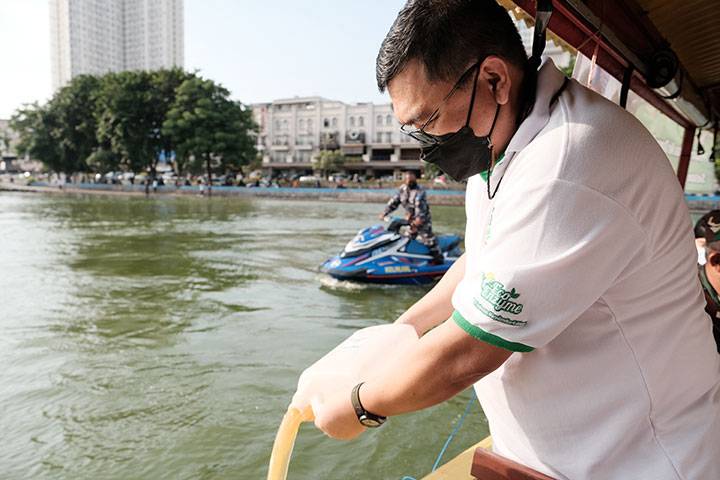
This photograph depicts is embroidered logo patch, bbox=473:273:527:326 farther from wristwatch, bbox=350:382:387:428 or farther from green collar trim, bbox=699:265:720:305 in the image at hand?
green collar trim, bbox=699:265:720:305

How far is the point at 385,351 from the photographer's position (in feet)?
4.48

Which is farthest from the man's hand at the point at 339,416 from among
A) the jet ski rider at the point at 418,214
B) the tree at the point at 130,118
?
the tree at the point at 130,118

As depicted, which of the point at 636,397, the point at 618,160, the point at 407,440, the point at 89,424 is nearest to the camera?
the point at 618,160

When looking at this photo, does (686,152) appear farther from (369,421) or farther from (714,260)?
(369,421)

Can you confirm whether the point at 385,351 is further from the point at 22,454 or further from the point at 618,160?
the point at 22,454

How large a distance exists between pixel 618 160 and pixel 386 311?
22.8 feet

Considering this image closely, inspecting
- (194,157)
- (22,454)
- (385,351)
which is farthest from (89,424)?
(194,157)

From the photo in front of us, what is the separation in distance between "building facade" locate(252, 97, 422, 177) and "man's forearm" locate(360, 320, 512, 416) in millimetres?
64477

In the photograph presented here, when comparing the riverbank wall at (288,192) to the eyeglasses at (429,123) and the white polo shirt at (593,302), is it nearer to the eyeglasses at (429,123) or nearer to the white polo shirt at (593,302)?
the eyeglasses at (429,123)

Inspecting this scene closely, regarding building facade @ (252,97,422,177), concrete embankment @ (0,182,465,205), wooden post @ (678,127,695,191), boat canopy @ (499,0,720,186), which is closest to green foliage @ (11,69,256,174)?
concrete embankment @ (0,182,465,205)

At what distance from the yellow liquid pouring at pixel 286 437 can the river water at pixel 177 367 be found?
2177 millimetres

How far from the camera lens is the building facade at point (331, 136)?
69.5 metres

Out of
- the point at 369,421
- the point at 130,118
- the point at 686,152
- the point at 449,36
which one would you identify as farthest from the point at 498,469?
the point at 130,118

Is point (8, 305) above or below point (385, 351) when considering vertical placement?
below
